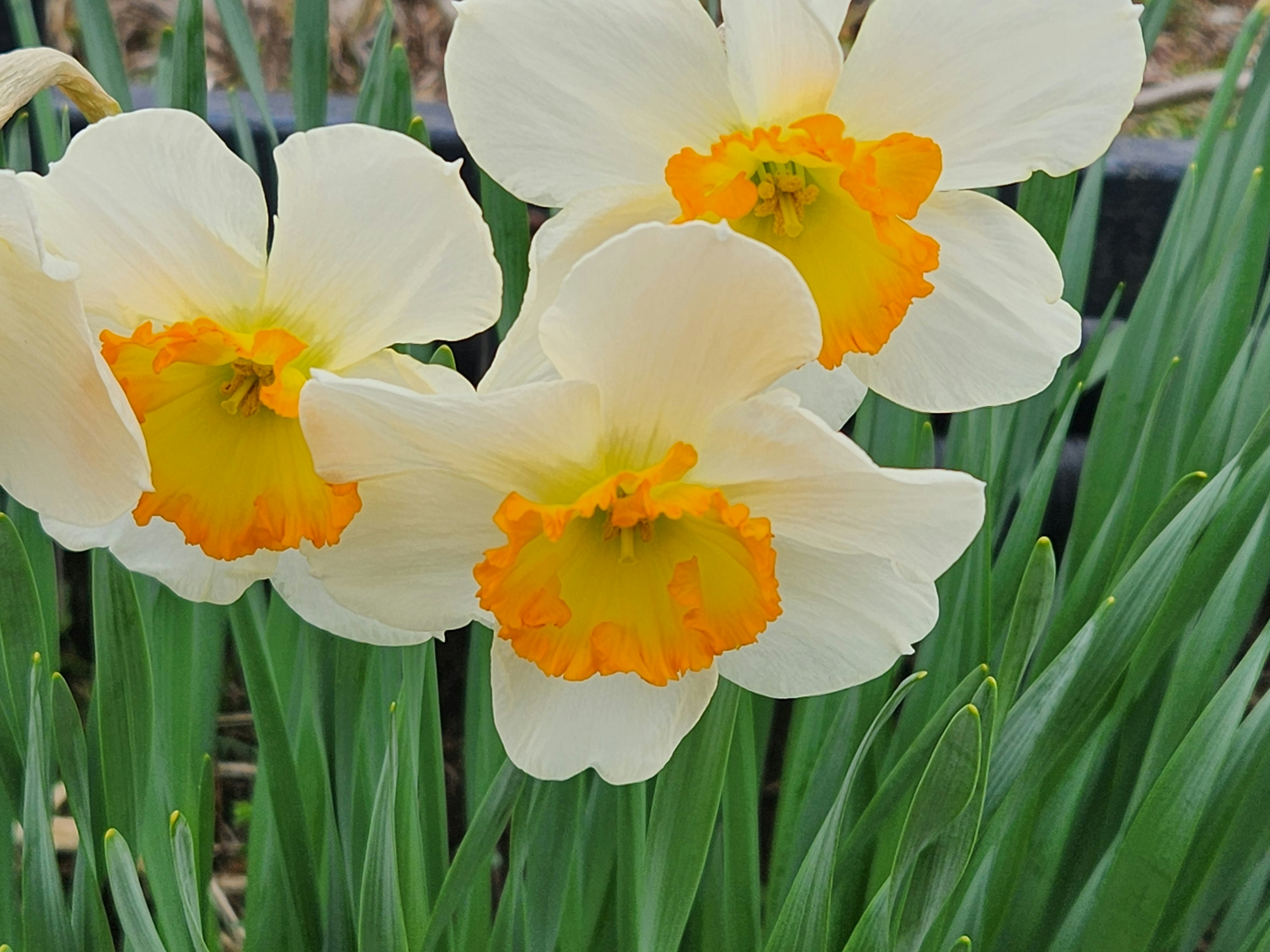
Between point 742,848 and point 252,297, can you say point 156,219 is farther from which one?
point 742,848

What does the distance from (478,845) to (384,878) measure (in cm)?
5

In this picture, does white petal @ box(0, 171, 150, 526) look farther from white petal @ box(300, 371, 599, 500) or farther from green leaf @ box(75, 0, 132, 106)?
green leaf @ box(75, 0, 132, 106)

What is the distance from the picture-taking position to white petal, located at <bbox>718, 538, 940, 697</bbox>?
0.46 m

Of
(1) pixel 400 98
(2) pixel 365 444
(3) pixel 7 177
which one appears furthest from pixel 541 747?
(1) pixel 400 98

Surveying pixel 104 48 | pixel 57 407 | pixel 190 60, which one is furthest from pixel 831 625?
pixel 104 48

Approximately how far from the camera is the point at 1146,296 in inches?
36.5

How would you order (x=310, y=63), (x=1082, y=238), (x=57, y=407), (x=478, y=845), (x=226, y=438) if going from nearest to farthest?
(x=57, y=407) < (x=226, y=438) < (x=478, y=845) < (x=310, y=63) < (x=1082, y=238)

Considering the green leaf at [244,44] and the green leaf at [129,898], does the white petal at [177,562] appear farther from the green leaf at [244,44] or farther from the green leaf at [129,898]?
the green leaf at [244,44]

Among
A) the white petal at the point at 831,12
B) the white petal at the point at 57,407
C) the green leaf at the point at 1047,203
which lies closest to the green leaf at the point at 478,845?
the white petal at the point at 57,407

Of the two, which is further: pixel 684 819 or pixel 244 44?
pixel 244 44

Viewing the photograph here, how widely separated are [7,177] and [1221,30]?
2570mm

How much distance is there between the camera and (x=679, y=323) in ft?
1.25

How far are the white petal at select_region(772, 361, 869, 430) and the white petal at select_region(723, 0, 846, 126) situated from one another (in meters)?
0.10

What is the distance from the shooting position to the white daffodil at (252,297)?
425 mm
